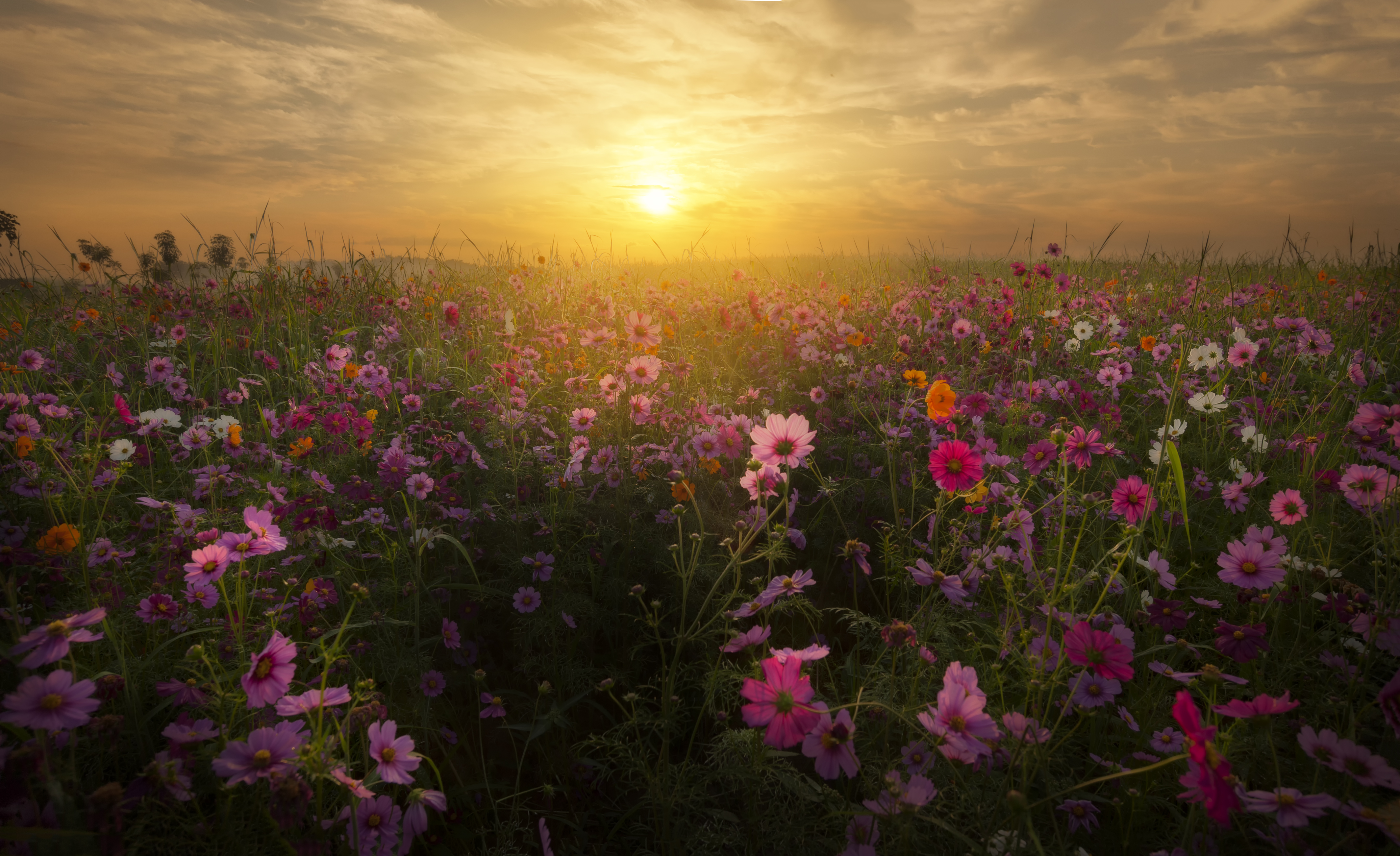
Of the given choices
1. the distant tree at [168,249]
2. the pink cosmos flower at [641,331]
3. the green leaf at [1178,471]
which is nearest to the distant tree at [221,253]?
the distant tree at [168,249]

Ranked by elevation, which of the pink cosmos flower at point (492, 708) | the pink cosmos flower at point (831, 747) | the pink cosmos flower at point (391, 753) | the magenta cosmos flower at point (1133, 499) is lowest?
the pink cosmos flower at point (492, 708)

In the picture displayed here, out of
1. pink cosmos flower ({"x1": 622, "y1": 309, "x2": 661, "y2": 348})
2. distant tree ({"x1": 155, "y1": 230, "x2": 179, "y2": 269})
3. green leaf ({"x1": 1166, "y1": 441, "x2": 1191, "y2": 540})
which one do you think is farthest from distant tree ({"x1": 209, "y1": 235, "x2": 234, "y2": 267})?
green leaf ({"x1": 1166, "y1": 441, "x2": 1191, "y2": 540})

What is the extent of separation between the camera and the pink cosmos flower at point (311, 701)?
1.04 m

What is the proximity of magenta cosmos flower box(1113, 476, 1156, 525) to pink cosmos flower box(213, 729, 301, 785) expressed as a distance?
1.95 m

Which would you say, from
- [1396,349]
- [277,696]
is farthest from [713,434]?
[1396,349]

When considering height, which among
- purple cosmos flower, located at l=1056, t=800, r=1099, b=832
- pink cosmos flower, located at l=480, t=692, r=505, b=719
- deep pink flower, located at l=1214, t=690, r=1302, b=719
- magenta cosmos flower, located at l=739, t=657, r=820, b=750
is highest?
deep pink flower, located at l=1214, t=690, r=1302, b=719

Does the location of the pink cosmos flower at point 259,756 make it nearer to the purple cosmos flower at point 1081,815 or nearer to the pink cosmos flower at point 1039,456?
the purple cosmos flower at point 1081,815

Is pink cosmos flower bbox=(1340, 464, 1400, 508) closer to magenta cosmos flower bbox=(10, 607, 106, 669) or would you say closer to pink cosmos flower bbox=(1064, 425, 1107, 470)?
pink cosmos flower bbox=(1064, 425, 1107, 470)

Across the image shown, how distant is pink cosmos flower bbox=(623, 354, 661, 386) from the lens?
259 centimetres

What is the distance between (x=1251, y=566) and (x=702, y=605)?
1433mm

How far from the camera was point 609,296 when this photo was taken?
4.99 meters

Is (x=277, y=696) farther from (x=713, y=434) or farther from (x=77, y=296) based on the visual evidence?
(x=77, y=296)

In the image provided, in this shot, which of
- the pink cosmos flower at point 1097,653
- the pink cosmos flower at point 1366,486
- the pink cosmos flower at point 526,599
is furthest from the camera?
the pink cosmos flower at point 526,599

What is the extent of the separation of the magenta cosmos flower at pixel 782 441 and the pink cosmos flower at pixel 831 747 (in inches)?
→ 24.3
